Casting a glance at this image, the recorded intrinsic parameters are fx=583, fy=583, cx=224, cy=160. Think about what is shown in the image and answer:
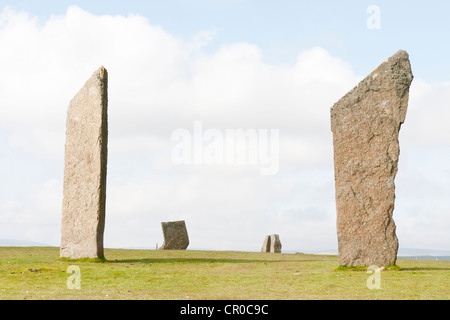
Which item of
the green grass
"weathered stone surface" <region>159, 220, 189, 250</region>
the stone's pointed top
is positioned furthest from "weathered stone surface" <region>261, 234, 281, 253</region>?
the stone's pointed top

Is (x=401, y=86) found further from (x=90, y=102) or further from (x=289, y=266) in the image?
(x=90, y=102)

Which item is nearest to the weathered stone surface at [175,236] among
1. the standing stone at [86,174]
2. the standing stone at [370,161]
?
the standing stone at [86,174]

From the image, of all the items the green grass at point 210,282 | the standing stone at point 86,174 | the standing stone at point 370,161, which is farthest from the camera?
the standing stone at point 86,174

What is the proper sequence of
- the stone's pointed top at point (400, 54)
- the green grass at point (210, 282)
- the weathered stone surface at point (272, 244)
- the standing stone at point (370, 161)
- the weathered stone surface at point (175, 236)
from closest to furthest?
the green grass at point (210, 282) → the standing stone at point (370, 161) → the stone's pointed top at point (400, 54) → the weathered stone surface at point (175, 236) → the weathered stone surface at point (272, 244)

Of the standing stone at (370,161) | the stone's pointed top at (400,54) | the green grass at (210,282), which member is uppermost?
the stone's pointed top at (400,54)

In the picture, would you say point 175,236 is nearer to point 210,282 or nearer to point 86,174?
point 86,174

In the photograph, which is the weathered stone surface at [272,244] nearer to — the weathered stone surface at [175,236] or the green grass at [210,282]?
the weathered stone surface at [175,236]

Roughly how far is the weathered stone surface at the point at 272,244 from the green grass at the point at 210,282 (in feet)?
40.7

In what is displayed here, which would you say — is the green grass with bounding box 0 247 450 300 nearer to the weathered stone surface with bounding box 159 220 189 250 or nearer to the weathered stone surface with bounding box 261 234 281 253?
the weathered stone surface with bounding box 159 220 189 250

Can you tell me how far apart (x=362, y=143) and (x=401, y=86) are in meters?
1.86

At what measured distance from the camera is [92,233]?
719 inches

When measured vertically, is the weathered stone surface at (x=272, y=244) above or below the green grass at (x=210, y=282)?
above

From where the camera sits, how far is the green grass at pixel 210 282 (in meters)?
11.1
